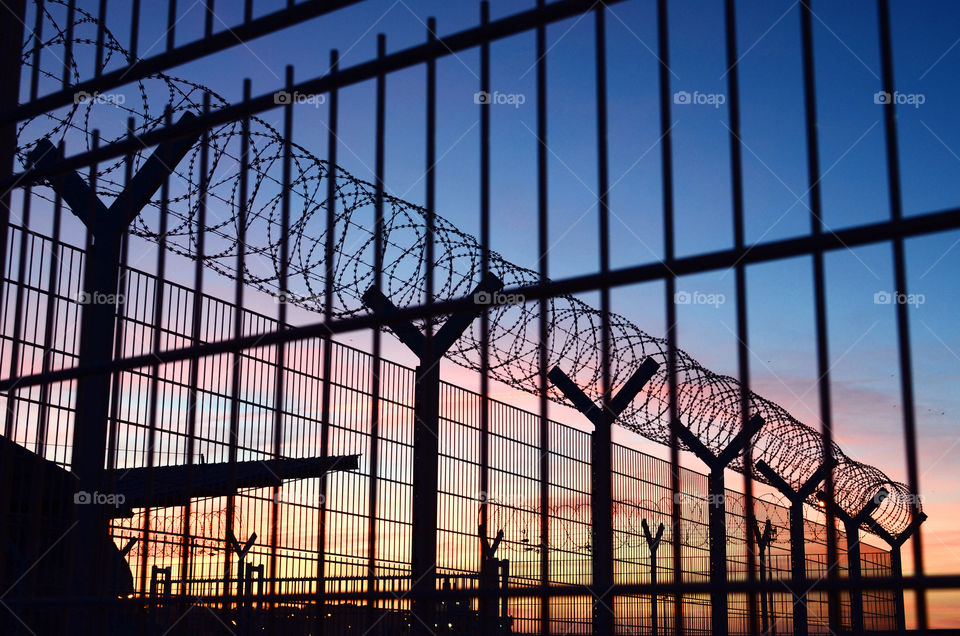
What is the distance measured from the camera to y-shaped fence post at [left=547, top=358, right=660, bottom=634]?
2973mm

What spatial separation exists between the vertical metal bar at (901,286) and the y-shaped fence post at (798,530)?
0.65ft

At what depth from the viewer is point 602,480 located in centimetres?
308

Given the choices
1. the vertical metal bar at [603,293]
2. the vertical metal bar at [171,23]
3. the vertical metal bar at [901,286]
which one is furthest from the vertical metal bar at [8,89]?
the vertical metal bar at [901,286]

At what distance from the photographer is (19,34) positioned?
15.2 ft

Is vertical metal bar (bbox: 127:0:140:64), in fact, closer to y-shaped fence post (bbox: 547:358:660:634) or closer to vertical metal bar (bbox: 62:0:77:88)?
vertical metal bar (bbox: 62:0:77:88)

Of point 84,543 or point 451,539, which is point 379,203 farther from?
point 451,539

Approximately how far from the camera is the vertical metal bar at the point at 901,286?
2492 millimetres

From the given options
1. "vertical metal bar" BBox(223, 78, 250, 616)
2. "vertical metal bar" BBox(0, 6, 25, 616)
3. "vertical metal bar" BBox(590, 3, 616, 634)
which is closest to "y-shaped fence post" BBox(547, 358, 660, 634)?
"vertical metal bar" BBox(590, 3, 616, 634)

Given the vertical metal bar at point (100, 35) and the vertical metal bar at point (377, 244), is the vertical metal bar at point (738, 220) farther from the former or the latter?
the vertical metal bar at point (100, 35)

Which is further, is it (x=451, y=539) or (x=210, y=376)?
(x=451, y=539)

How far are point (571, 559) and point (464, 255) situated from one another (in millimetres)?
5620

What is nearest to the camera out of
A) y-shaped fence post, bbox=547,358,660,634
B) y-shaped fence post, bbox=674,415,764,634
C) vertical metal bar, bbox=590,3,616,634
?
vertical metal bar, bbox=590,3,616,634

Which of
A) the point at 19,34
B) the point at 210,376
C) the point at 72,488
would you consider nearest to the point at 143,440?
the point at 210,376

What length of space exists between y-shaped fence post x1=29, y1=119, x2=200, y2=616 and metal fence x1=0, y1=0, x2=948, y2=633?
0.02 m
